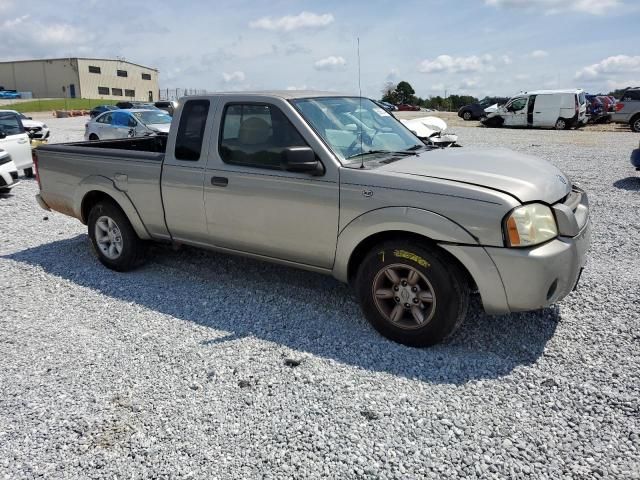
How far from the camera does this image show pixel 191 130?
475cm

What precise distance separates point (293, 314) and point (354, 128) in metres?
1.69

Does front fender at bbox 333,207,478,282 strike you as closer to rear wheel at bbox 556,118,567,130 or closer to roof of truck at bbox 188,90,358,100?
roof of truck at bbox 188,90,358,100

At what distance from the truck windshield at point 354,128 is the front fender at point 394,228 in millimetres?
545

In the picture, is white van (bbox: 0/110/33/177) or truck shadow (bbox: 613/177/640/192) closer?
truck shadow (bbox: 613/177/640/192)

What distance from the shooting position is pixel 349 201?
3812 millimetres

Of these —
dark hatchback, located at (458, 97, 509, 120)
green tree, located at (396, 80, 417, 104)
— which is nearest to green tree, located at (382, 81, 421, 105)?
green tree, located at (396, 80, 417, 104)

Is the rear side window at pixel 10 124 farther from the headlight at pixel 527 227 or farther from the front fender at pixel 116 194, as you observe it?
the headlight at pixel 527 227

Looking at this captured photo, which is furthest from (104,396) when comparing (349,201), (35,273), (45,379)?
(35,273)

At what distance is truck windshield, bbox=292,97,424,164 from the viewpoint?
411 centimetres

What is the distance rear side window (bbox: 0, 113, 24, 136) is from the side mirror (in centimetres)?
1081

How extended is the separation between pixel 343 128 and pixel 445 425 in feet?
8.18

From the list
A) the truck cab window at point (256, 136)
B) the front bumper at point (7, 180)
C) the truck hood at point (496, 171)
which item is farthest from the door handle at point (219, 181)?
the front bumper at point (7, 180)

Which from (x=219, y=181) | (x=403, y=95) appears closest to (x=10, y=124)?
(x=219, y=181)

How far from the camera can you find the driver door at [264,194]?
4000 millimetres
